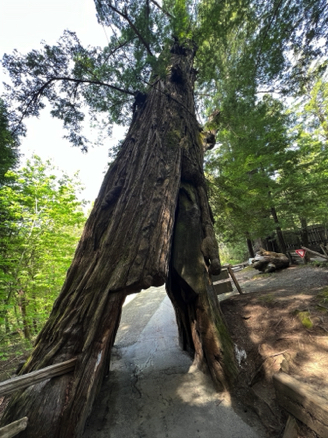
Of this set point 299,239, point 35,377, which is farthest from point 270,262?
point 35,377

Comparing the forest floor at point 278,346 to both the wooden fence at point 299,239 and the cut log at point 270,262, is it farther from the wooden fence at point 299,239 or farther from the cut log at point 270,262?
the wooden fence at point 299,239

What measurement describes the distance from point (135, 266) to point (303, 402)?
2068mm

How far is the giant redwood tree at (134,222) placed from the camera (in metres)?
1.97

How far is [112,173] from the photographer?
3.74 metres

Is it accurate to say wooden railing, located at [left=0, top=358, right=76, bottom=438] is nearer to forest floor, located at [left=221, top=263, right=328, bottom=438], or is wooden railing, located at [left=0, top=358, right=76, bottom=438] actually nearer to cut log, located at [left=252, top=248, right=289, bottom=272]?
forest floor, located at [left=221, top=263, right=328, bottom=438]

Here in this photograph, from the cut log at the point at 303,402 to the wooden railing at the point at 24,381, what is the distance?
2.18 metres

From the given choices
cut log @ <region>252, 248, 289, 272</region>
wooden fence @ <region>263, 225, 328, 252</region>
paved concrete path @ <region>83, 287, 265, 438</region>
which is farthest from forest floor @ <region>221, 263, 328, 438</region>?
wooden fence @ <region>263, 225, 328, 252</region>

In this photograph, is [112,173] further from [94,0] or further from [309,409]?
[309,409]

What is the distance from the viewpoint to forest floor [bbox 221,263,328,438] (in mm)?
2022

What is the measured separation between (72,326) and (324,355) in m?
2.95

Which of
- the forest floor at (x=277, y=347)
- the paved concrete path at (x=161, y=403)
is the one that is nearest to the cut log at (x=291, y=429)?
the forest floor at (x=277, y=347)

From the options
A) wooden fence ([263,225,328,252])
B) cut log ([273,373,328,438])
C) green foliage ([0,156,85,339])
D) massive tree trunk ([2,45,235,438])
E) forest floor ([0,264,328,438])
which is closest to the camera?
cut log ([273,373,328,438])

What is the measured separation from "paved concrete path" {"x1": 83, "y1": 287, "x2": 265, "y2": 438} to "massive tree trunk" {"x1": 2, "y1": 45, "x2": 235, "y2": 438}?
0.29m

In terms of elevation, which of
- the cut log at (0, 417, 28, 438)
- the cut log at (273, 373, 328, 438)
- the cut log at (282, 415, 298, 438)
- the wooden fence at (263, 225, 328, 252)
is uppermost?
the wooden fence at (263, 225, 328, 252)
